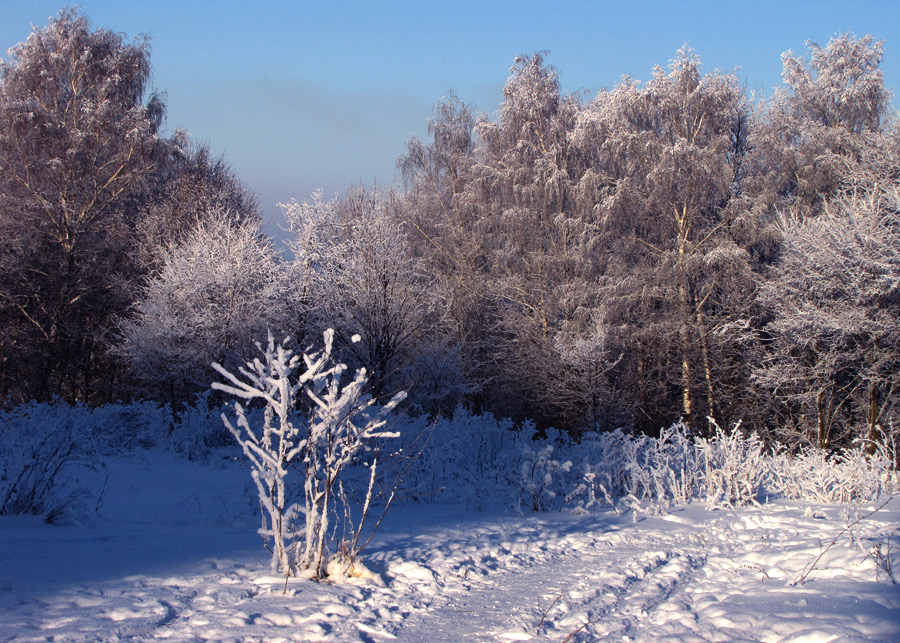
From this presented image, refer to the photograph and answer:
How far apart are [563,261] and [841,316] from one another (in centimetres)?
740

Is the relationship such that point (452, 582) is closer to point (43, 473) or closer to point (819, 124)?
point (43, 473)

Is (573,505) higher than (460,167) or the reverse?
the reverse

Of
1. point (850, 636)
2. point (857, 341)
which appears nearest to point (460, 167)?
point (857, 341)

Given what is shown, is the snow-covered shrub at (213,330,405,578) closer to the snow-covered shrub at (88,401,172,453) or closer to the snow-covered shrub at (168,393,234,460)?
the snow-covered shrub at (168,393,234,460)

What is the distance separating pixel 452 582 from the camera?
3846 mm

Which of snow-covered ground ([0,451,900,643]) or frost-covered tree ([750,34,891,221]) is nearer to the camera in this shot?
snow-covered ground ([0,451,900,643])

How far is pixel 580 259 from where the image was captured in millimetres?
18812

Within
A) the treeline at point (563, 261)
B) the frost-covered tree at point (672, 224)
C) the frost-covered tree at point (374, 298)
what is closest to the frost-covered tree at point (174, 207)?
the treeline at point (563, 261)

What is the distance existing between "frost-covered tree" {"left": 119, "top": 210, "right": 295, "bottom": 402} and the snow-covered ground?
11165 mm

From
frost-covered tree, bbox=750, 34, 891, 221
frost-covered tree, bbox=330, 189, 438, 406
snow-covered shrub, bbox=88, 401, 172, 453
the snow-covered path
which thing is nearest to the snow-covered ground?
the snow-covered path

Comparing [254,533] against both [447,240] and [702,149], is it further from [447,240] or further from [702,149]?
[447,240]

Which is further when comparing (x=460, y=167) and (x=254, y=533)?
(x=460, y=167)

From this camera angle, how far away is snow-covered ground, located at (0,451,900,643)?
2.89 meters

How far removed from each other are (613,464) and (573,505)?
3.53 feet
